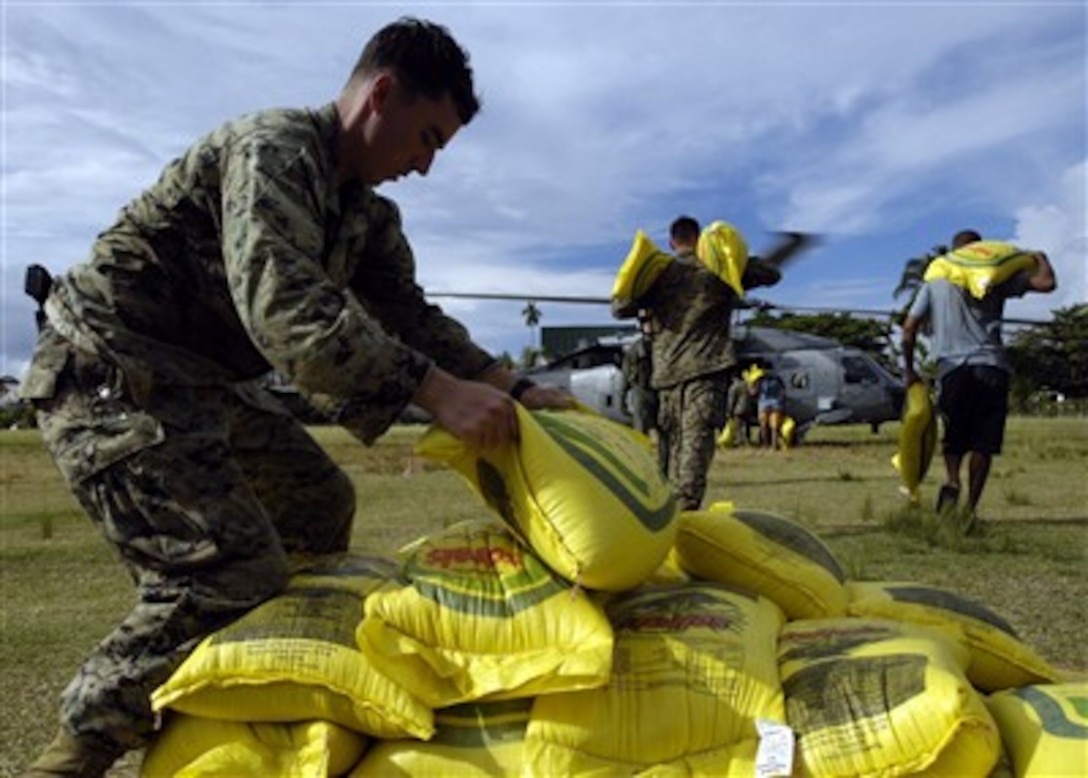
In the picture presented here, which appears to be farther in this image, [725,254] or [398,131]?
[725,254]

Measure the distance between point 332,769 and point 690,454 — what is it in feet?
13.0

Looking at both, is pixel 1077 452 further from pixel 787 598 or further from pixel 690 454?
pixel 787 598

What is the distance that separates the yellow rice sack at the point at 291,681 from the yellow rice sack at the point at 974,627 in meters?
1.16

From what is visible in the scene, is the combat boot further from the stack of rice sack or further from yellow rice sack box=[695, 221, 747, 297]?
yellow rice sack box=[695, 221, 747, 297]

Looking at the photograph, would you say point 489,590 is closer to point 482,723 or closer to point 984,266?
point 482,723

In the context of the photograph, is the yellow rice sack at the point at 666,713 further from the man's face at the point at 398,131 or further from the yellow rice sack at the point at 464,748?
the man's face at the point at 398,131

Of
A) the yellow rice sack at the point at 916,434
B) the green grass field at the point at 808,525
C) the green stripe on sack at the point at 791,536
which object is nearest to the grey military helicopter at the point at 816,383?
the green grass field at the point at 808,525

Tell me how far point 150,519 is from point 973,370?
5104mm

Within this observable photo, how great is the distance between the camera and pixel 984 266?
5.93 meters

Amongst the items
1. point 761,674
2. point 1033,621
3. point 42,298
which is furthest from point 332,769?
point 1033,621

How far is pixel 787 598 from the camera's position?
7.91 ft

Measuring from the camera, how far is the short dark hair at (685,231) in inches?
245

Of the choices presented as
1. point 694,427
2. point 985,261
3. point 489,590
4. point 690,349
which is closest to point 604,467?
point 489,590

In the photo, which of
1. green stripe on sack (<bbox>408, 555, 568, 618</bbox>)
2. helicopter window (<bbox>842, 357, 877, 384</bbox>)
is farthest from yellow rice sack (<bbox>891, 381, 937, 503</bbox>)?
helicopter window (<bbox>842, 357, 877, 384</bbox>)
